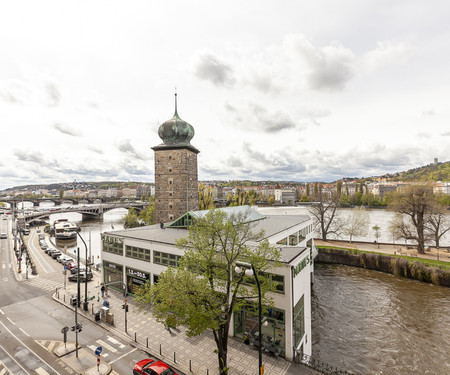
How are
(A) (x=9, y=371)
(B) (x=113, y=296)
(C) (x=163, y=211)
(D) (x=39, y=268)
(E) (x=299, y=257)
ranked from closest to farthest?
(A) (x=9, y=371), (E) (x=299, y=257), (B) (x=113, y=296), (D) (x=39, y=268), (C) (x=163, y=211)

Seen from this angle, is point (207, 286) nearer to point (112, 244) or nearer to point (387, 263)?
point (112, 244)

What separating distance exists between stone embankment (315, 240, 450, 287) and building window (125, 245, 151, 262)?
32.1 m

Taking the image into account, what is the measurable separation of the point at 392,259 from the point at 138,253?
35758 mm

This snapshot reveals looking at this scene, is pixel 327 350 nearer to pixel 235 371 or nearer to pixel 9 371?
pixel 235 371

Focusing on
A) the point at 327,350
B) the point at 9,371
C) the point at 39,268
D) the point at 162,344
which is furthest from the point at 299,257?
the point at 39,268

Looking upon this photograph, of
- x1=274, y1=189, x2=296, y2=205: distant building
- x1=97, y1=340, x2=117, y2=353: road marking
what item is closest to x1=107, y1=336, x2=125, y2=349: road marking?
x1=97, y1=340, x2=117, y2=353: road marking

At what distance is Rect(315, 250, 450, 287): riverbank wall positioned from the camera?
108ft

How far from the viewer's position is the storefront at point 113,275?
26.3 meters

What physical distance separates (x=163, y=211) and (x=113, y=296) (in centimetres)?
1951

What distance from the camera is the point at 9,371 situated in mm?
14141

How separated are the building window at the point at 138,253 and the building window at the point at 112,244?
1175mm

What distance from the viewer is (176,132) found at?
42281 millimetres

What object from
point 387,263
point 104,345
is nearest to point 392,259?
point 387,263

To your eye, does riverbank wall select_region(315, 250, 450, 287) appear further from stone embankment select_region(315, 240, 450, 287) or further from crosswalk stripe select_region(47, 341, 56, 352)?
crosswalk stripe select_region(47, 341, 56, 352)
